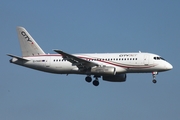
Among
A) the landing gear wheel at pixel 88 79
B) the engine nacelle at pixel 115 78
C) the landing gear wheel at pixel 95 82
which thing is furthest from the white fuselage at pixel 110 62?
the engine nacelle at pixel 115 78

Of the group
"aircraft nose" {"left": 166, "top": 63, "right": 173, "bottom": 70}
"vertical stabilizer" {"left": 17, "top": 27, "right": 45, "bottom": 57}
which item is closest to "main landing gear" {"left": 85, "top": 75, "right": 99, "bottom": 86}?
"vertical stabilizer" {"left": 17, "top": 27, "right": 45, "bottom": 57}

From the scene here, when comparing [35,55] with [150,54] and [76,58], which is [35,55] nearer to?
[76,58]

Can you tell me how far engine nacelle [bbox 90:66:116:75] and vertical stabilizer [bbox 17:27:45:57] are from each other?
11.0 metres

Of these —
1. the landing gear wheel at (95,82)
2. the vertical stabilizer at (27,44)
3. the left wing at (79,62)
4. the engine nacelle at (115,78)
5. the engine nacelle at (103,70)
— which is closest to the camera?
the left wing at (79,62)

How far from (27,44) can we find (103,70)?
15.9 m

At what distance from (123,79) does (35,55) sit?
→ 1479 cm

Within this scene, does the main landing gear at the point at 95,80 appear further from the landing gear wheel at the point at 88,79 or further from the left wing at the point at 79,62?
the left wing at the point at 79,62

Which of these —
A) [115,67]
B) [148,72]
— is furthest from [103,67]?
A: [148,72]

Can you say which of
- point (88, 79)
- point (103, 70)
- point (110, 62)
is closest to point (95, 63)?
point (103, 70)

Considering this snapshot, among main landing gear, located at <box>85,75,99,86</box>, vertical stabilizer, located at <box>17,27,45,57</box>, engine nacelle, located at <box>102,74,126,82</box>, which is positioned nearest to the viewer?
main landing gear, located at <box>85,75,99,86</box>

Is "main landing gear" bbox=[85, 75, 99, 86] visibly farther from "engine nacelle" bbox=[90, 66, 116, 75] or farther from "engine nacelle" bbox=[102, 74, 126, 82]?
"engine nacelle" bbox=[90, 66, 116, 75]

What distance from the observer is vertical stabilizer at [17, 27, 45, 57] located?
8262 centimetres

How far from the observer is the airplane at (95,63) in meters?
74.3

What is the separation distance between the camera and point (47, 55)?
8081cm
